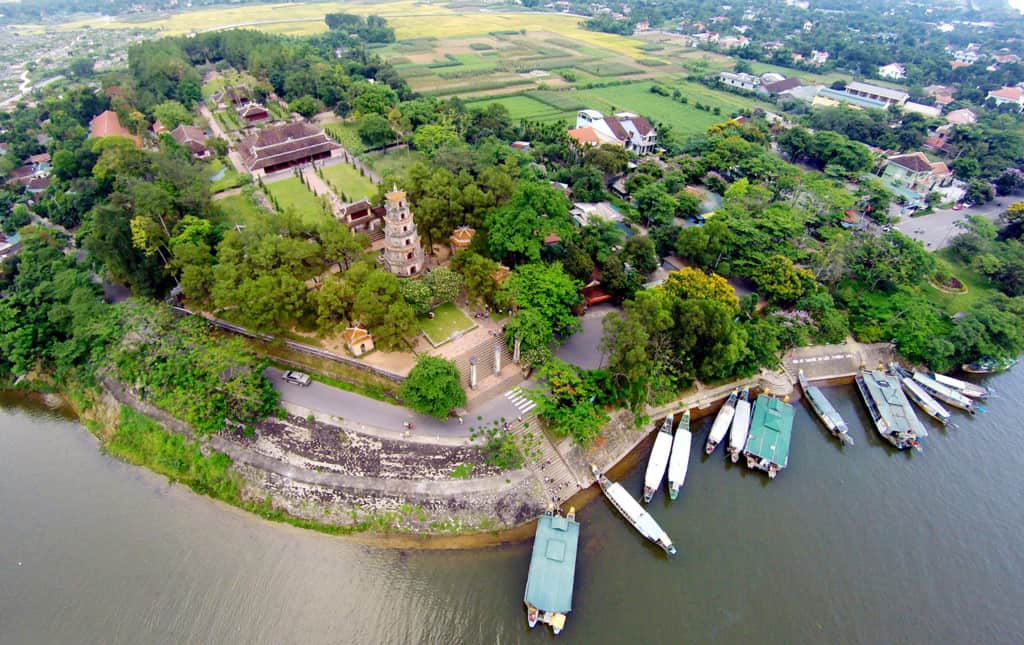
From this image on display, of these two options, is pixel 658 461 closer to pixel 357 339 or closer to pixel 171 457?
pixel 357 339

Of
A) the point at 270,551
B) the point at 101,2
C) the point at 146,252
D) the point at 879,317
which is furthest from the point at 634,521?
the point at 101,2

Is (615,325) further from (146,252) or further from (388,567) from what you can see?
(146,252)

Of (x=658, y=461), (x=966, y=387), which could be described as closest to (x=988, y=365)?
(x=966, y=387)

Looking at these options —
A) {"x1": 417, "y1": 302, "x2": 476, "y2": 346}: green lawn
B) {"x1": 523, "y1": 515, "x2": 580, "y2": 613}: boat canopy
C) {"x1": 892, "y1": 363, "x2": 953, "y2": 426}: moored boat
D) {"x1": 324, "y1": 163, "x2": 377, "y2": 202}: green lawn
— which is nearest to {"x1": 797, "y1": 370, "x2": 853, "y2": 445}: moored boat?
{"x1": 892, "y1": 363, "x2": 953, "y2": 426}: moored boat

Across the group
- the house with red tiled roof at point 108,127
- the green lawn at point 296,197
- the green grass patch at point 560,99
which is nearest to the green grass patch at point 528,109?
the green grass patch at point 560,99

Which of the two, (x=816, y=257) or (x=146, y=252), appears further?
(x=816, y=257)
